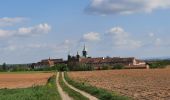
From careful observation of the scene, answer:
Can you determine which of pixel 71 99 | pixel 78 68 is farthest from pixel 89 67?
pixel 71 99

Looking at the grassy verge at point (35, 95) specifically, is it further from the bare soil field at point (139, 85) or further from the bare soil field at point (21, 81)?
the bare soil field at point (21, 81)

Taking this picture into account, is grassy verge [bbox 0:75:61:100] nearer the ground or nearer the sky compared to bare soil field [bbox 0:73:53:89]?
nearer the ground

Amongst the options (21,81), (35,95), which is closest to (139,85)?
(35,95)

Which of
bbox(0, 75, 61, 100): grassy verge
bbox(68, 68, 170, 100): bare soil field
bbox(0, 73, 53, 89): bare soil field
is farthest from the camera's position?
bbox(0, 73, 53, 89): bare soil field

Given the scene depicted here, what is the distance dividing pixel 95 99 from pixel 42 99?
12.5 feet

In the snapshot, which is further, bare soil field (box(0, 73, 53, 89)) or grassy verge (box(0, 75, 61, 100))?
bare soil field (box(0, 73, 53, 89))

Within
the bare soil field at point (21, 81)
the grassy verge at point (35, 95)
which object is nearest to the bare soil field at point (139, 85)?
the grassy verge at point (35, 95)

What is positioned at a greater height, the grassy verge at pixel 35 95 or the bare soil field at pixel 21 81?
the bare soil field at pixel 21 81

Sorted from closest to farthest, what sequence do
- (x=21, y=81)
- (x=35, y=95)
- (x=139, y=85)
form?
(x=35, y=95) → (x=139, y=85) → (x=21, y=81)

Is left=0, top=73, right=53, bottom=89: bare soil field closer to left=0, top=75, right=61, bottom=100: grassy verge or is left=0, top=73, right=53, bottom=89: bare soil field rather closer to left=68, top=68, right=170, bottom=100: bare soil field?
left=68, top=68, right=170, bottom=100: bare soil field

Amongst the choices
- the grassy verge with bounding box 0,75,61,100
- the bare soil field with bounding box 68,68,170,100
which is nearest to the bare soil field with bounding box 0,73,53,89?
the bare soil field with bounding box 68,68,170,100

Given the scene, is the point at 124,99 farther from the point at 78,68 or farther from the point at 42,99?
the point at 78,68

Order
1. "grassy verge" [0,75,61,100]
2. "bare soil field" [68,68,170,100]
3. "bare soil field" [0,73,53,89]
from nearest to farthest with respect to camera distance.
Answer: "grassy verge" [0,75,61,100] < "bare soil field" [68,68,170,100] < "bare soil field" [0,73,53,89]

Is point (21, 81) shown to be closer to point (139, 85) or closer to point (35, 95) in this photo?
point (139, 85)
